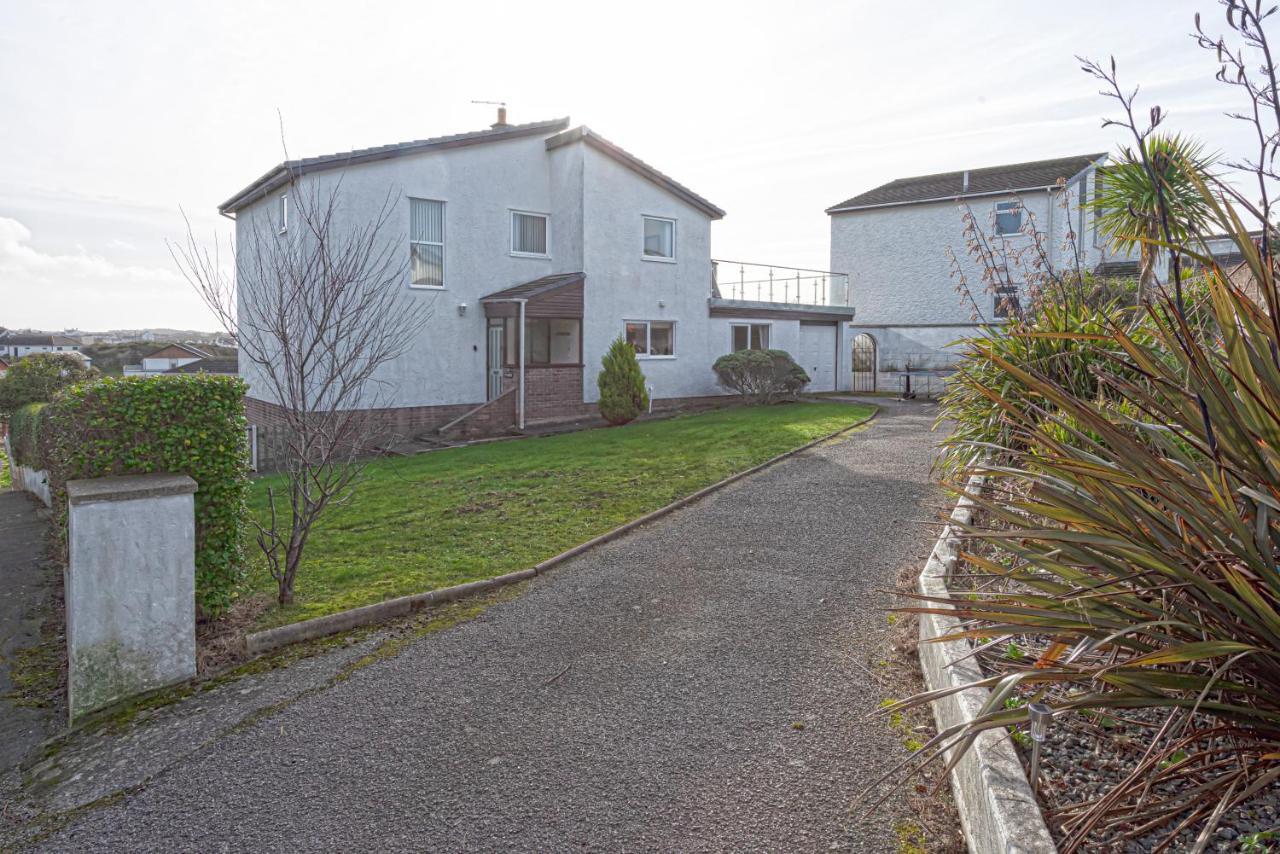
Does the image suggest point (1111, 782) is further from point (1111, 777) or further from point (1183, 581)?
point (1183, 581)

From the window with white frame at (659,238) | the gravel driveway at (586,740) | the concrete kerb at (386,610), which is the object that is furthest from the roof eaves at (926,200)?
the gravel driveway at (586,740)

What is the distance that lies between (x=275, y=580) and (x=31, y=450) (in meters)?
9.31

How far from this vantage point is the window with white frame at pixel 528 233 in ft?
66.4

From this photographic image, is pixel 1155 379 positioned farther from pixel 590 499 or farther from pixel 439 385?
pixel 439 385

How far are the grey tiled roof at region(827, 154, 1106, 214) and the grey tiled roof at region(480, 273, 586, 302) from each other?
59.5ft

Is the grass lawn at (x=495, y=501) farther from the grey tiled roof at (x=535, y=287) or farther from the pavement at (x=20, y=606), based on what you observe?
the grey tiled roof at (x=535, y=287)

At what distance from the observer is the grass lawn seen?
23.2 feet

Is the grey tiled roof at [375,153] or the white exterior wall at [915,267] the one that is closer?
the grey tiled roof at [375,153]

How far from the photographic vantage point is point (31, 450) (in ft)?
43.9

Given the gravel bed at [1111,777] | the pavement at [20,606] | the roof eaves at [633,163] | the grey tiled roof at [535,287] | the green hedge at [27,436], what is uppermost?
the roof eaves at [633,163]

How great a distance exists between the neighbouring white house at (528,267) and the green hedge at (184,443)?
1096 cm

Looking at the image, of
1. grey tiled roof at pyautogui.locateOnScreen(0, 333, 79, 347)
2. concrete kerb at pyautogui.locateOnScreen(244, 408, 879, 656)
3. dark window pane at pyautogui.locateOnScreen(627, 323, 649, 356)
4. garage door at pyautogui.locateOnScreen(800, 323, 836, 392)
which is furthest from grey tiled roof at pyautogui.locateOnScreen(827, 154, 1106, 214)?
grey tiled roof at pyautogui.locateOnScreen(0, 333, 79, 347)

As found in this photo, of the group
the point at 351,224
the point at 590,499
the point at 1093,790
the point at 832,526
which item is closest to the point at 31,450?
the point at 351,224

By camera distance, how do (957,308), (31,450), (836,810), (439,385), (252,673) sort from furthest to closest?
(957,308) < (439,385) < (31,450) < (252,673) < (836,810)
